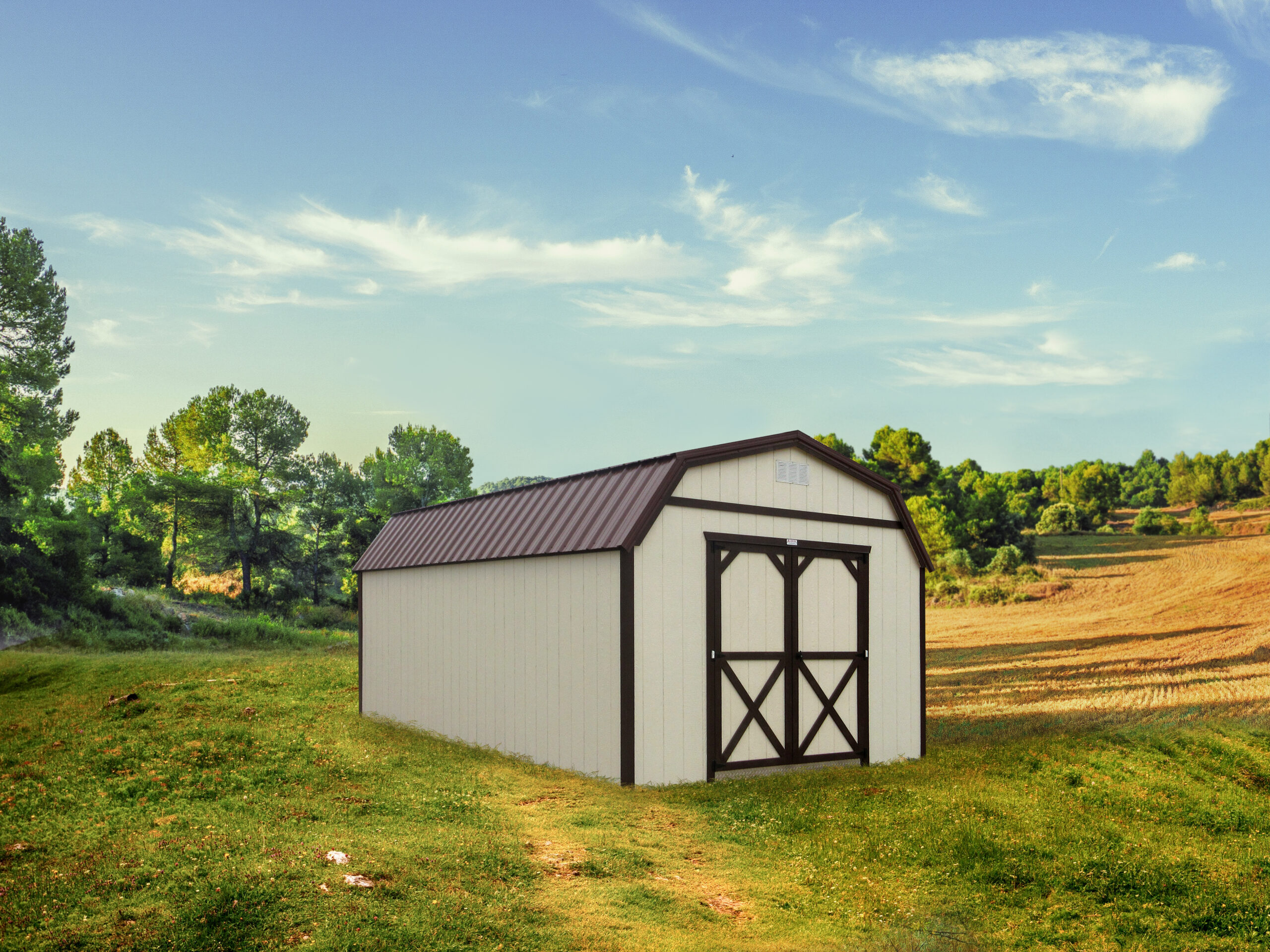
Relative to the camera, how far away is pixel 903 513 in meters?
15.0

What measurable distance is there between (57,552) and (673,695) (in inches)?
1082

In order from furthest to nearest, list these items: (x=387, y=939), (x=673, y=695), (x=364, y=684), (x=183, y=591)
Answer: (x=183, y=591) < (x=364, y=684) < (x=673, y=695) < (x=387, y=939)

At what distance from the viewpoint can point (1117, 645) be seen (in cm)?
3281

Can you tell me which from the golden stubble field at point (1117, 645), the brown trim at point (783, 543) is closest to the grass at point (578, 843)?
the brown trim at point (783, 543)

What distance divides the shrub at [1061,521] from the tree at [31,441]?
181ft

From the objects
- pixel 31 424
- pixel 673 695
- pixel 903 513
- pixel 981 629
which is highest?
pixel 31 424

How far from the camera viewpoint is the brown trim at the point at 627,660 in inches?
445

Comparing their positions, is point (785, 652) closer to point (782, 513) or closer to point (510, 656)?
point (782, 513)

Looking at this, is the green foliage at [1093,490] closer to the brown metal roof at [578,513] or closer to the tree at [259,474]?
the tree at [259,474]

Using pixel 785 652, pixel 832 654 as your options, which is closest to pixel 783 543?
pixel 785 652

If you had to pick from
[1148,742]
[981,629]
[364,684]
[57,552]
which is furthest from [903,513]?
[57,552]

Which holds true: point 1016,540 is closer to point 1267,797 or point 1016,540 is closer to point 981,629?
point 981,629

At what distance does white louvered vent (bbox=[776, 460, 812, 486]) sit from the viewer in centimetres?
1335

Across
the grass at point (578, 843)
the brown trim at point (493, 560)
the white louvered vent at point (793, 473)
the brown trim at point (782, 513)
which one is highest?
the white louvered vent at point (793, 473)
